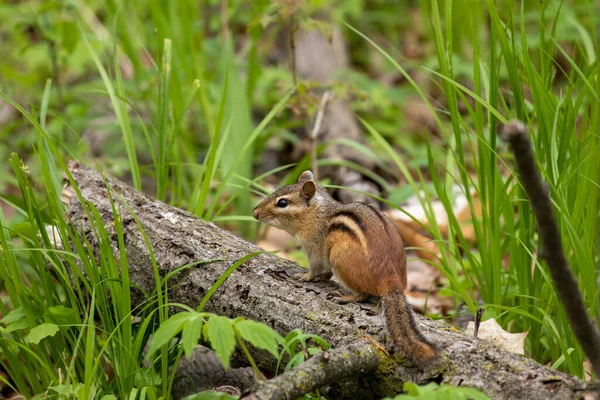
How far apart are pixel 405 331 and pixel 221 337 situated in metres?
0.79

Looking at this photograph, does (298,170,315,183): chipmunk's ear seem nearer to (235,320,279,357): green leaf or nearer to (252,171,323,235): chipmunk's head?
(252,171,323,235): chipmunk's head

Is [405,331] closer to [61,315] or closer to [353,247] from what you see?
[353,247]

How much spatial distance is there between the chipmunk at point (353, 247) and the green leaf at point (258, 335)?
0.61 metres

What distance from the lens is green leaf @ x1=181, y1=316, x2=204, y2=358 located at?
1.94 metres

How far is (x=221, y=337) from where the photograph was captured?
2.01 m

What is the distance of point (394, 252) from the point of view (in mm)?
2996

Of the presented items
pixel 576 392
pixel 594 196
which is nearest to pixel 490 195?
pixel 594 196

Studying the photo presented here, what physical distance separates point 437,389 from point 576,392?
0.44 metres

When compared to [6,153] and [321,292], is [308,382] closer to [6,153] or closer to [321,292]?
[321,292]

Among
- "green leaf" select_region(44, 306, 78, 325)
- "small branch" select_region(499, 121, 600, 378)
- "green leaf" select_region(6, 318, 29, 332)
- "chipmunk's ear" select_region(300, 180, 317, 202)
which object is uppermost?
"small branch" select_region(499, 121, 600, 378)

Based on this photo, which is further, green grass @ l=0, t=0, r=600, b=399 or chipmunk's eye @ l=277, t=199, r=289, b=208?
chipmunk's eye @ l=277, t=199, r=289, b=208

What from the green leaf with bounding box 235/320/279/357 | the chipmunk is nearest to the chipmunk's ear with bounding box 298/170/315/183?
the chipmunk

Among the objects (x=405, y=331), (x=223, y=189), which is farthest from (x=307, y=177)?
(x=405, y=331)

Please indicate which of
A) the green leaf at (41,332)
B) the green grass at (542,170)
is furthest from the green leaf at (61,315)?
the green grass at (542,170)
